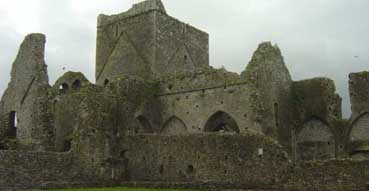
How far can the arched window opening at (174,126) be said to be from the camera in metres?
34.1

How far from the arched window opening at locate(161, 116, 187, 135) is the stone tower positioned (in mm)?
3635

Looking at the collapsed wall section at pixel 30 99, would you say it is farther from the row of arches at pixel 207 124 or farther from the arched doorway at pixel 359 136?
the arched doorway at pixel 359 136

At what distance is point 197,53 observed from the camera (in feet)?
138

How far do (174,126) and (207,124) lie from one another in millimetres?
2867

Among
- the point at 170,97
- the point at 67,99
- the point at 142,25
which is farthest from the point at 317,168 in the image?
the point at 142,25

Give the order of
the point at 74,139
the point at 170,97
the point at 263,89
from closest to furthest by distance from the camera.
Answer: the point at 74,139
the point at 263,89
the point at 170,97

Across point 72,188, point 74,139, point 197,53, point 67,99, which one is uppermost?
point 197,53

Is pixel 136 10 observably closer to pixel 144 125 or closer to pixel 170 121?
pixel 170 121

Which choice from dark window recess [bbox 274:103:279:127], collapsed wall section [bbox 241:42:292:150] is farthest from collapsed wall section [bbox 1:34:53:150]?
dark window recess [bbox 274:103:279:127]

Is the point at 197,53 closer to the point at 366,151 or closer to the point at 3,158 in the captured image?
the point at 366,151

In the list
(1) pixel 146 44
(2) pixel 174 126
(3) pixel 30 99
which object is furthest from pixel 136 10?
(3) pixel 30 99

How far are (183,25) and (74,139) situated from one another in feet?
54.6

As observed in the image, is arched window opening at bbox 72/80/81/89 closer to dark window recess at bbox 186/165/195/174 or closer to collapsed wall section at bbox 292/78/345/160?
collapsed wall section at bbox 292/78/345/160

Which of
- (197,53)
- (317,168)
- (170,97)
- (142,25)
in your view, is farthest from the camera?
(197,53)
